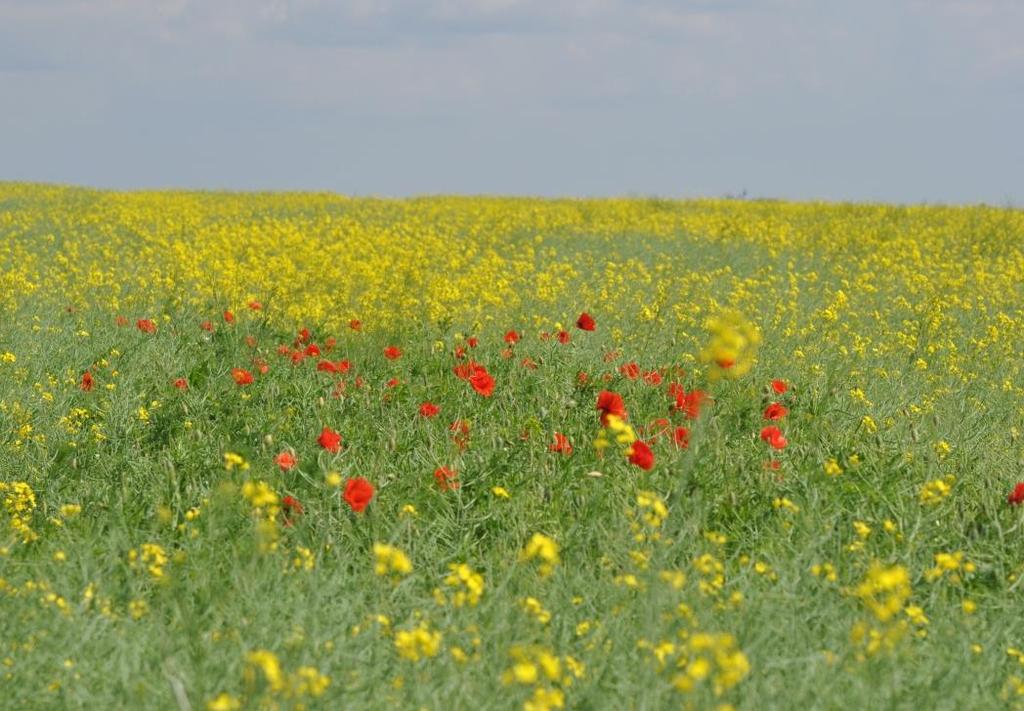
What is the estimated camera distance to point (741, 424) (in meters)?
4.99

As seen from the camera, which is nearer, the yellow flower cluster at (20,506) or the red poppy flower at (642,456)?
the red poppy flower at (642,456)

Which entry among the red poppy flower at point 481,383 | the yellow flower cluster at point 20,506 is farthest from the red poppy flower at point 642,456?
the yellow flower cluster at point 20,506

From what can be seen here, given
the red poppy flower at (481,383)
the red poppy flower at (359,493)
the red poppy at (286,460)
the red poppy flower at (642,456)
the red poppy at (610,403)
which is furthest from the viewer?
the red poppy flower at (481,383)

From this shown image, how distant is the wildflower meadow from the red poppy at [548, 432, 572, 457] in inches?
0.9

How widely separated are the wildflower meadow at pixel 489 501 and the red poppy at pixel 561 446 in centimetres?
2

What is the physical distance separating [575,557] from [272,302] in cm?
421

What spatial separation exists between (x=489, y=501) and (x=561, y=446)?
1.09 ft

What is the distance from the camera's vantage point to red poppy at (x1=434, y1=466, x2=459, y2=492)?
12.9ft

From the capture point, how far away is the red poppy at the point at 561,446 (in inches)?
159

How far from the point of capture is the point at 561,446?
13.6 feet

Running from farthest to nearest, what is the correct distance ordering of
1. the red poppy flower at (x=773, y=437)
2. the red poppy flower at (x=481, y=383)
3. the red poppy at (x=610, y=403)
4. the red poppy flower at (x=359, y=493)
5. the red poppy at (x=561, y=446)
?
the red poppy flower at (x=481, y=383) < the red poppy at (x=561, y=446) < the red poppy flower at (x=773, y=437) < the red poppy at (x=610, y=403) < the red poppy flower at (x=359, y=493)

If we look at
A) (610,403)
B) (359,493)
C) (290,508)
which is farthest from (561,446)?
(359,493)

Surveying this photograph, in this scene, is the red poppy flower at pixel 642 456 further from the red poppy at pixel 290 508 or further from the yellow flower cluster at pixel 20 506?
the yellow flower cluster at pixel 20 506

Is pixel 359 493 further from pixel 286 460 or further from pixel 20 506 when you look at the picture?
pixel 20 506
